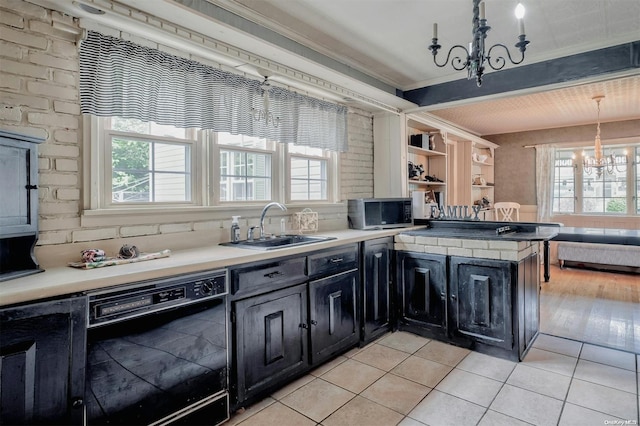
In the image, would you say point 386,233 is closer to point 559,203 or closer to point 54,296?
point 54,296

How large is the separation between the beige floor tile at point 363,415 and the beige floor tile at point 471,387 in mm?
471

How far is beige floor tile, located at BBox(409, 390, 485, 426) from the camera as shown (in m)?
2.01

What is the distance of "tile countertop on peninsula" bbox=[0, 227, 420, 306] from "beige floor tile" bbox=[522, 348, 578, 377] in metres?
1.91

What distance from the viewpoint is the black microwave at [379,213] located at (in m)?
3.56

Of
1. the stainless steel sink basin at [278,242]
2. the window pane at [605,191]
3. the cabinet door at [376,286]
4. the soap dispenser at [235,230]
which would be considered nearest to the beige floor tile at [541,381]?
the cabinet door at [376,286]

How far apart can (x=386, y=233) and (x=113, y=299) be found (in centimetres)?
228

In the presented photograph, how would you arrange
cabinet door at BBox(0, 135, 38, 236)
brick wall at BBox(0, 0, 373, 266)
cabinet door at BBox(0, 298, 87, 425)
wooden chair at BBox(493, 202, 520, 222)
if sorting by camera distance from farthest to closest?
wooden chair at BBox(493, 202, 520, 222)
brick wall at BBox(0, 0, 373, 266)
cabinet door at BBox(0, 135, 38, 236)
cabinet door at BBox(0, 298, 87, 425)

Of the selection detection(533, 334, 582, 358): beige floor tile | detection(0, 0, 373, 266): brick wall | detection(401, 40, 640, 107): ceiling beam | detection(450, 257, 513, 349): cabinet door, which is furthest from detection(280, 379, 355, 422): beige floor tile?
detection(401, 40, 640, 107): ceiling beam

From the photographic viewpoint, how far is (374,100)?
12.3ft

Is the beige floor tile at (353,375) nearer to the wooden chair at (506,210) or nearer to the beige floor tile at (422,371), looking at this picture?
the beige floor tile at (422,371)

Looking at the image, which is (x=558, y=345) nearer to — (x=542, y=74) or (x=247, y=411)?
(x=542, y=74)

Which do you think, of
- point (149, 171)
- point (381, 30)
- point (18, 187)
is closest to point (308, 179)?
point (381, 30)

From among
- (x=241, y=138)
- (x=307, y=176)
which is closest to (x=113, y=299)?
(x=241, y=138)

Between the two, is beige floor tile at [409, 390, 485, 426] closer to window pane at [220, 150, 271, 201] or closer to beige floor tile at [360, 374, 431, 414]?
beige floor tile at [360, 374, 431, 414]
